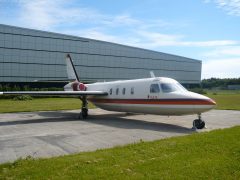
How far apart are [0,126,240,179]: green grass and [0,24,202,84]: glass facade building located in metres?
47.6

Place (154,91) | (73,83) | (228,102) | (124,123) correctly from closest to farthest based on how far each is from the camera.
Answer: (154,91)
(124,123)
(73,83)
(228,102)

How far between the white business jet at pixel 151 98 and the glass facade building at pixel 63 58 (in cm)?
3463

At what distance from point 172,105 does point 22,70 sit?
43731mm

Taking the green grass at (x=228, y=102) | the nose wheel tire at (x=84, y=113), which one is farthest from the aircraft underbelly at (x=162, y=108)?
the green grass at (x=228, y=102)

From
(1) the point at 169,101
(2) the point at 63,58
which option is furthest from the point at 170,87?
(2) the point at 63,58

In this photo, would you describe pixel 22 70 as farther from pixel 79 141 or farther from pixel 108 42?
pixel 79 141

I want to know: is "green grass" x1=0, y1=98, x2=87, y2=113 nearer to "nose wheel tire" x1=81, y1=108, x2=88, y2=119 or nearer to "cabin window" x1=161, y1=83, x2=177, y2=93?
"nose wheel tire" x1=81, y1=108, x2=88, y2=119

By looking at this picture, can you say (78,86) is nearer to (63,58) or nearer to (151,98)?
(151,98)

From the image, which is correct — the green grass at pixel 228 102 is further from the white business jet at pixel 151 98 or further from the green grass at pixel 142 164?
the green grass at pixel 142 164

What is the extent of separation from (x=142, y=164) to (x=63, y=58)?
53.0 metres

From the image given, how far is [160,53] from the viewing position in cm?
7469

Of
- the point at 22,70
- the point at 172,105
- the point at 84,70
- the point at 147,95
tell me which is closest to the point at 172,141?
the point at 172,105

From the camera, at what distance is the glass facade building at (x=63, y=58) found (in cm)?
5181

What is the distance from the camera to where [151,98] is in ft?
51.8
